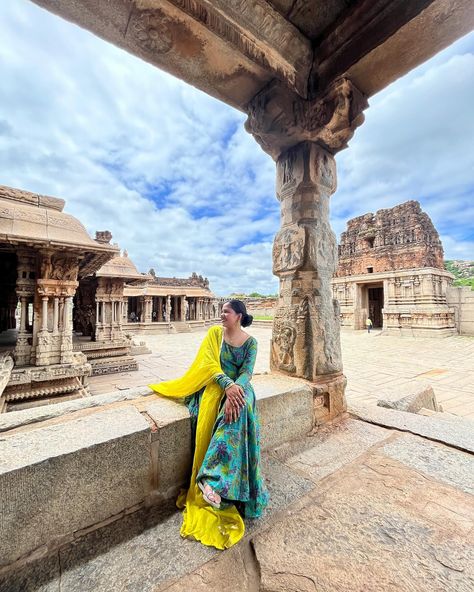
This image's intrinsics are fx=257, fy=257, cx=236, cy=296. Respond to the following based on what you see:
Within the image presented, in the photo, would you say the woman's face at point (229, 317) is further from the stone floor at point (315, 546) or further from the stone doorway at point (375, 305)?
the stone doorway at point (375, 305)

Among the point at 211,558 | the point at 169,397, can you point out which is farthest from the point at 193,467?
the point at 169,397

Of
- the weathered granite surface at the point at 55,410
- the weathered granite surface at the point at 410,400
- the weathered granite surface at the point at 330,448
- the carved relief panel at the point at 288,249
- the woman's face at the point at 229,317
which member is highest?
the carved relief panel at the point at 288,249

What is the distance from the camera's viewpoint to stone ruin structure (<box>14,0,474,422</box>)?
Result: 1.47 meters

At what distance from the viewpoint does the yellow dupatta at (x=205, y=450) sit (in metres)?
1.23

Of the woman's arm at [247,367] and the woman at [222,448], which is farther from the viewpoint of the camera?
the woman's arm at [247,367]

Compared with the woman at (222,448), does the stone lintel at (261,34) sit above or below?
above

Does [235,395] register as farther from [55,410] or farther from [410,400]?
[410,400]

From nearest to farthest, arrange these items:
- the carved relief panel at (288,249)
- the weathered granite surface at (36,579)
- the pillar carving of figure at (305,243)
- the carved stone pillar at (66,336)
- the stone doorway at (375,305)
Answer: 1. the weathered granite surface at (36,579)
2. the pillar carving of figure at (305,243)
3. the carved relief panel at (288,249)
4. the carved stone pillar at (66,336)
5. the stone doorway at (375,305)

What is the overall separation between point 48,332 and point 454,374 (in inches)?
350

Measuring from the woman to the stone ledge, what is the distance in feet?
0.43

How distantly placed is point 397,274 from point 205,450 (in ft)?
51.3

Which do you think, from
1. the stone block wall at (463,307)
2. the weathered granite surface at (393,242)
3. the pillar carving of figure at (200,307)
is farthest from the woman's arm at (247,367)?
the pillar carving of figure at (200,307)

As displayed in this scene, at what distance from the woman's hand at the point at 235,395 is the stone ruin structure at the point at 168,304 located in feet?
49.9

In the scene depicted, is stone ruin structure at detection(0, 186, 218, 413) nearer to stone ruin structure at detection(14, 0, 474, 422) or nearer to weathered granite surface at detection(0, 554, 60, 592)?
weathered granite surface at detection(0, 554, 60, 592)
